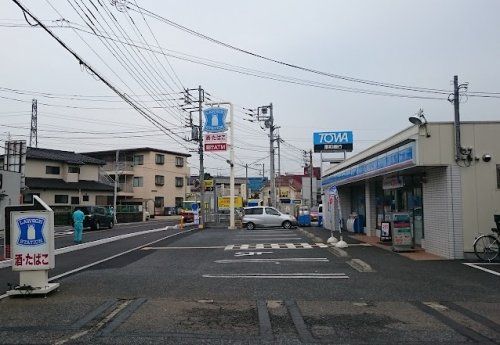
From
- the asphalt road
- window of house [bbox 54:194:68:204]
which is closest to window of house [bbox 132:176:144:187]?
window of house [bbox 54:194:68:204]

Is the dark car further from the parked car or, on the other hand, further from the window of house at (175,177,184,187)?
the window of house at (175,177,184,187)

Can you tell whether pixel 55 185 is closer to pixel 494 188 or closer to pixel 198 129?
pixel 198 129

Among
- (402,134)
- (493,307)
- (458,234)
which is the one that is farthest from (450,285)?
(402,134)

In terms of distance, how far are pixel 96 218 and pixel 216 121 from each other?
13557 millimetres

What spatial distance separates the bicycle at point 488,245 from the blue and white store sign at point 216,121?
21.4m

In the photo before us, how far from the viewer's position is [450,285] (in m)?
10.1

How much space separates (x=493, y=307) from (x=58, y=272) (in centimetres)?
1011

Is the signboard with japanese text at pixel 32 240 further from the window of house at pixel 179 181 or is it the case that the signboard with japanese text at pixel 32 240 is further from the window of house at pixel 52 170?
the window of house at pixel 179 181

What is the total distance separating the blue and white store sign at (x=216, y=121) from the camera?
108 feet

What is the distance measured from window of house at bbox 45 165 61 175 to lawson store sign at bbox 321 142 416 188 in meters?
35.4

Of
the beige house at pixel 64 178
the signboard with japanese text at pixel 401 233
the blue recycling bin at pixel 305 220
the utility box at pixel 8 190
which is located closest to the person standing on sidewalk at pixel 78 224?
the utility box at pixel 8 190

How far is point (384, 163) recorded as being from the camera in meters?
16.7

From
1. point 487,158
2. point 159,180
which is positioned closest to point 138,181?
point 159,180

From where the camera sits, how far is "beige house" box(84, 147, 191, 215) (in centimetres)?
6469
